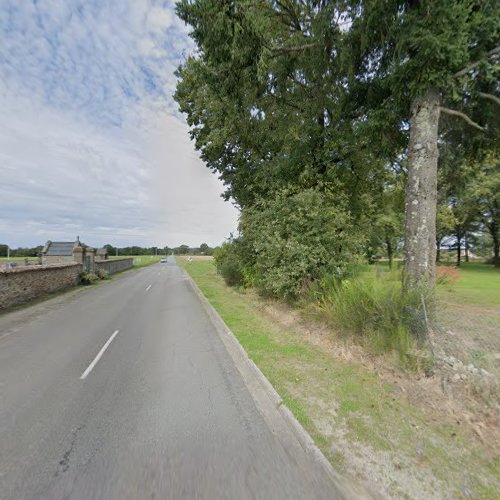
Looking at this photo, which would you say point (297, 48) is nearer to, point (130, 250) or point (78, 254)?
point (78, 254)

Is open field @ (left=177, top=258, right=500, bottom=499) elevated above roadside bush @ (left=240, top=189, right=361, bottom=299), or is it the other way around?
roadside bush @ (left=240, top=189, right=361, bottom=299)

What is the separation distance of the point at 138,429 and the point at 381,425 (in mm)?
2887

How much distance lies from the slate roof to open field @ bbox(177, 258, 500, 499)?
19923mm

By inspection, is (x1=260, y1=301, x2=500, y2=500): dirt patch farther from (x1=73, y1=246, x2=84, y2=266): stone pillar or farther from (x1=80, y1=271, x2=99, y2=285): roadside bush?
(x1=73, y1=246, x2=84, y2=266): stone pillar

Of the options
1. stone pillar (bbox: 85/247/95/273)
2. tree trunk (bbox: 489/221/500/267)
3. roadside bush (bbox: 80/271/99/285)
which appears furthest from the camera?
tree trunk (bbox: 489/221/500/267)

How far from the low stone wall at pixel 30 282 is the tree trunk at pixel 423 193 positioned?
523 inches

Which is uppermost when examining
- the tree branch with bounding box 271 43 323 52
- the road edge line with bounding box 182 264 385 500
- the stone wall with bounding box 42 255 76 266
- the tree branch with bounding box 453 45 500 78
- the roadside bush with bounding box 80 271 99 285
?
the tree branch with bounding box 271 43 323 52

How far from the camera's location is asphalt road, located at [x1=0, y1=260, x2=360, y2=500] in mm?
2336

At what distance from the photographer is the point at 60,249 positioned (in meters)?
20.3

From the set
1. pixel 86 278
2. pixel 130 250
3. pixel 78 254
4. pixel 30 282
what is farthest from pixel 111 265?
pixel 130 250

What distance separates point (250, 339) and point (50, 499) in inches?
176

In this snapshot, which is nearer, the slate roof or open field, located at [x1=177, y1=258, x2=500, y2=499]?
open field, located at [x1=177, y1=258, x2=500, y2=499]

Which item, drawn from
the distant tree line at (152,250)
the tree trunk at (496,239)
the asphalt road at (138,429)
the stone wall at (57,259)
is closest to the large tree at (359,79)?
the asphalt road at (138,429)

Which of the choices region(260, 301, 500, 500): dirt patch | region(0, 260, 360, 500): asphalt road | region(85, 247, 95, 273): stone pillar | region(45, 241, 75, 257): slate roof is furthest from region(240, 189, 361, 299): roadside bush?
region(45, 241, 75, 257): slate roof
